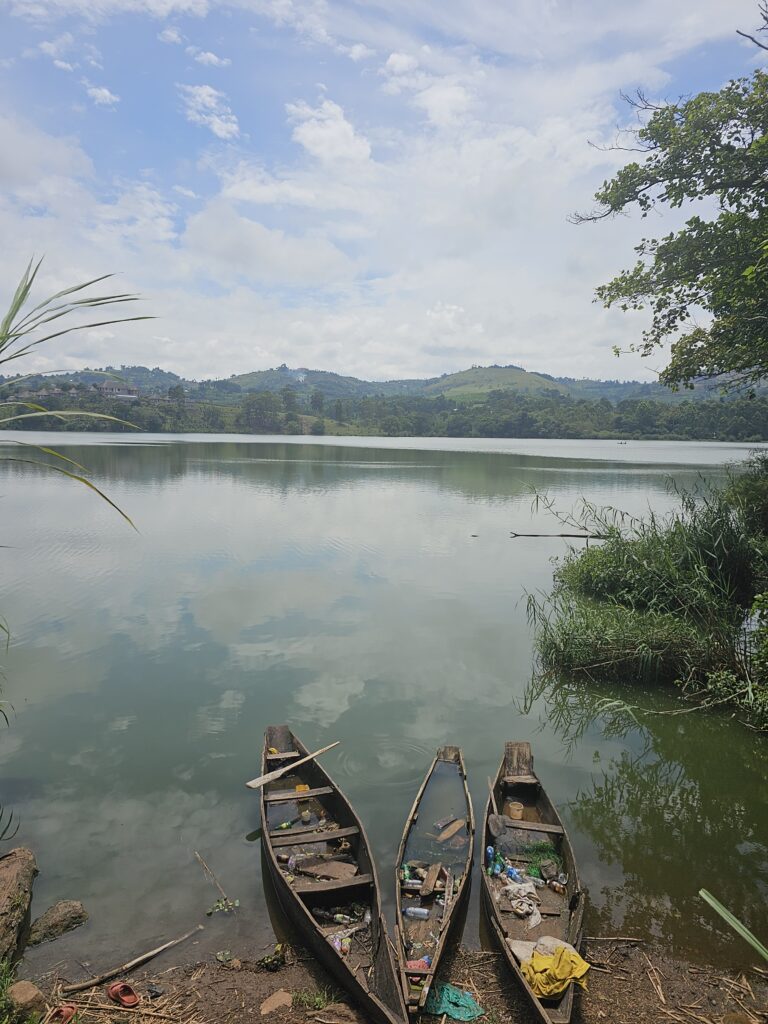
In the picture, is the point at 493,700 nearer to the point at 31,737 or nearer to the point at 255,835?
the point at 255,835

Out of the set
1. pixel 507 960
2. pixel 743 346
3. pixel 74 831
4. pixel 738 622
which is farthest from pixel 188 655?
pixel 743 346

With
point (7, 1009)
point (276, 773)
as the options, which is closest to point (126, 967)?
point (7, 1009)

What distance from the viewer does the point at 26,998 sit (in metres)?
4.36

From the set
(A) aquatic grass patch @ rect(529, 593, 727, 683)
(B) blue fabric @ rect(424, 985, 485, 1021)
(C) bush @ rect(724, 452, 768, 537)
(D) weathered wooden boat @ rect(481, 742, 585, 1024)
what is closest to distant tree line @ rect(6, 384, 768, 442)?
(C) bush @ rect(724, 452, 768, 537)

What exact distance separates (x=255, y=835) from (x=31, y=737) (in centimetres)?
426

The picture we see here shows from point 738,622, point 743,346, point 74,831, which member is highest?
point 743,346

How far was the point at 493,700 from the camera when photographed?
35.0 ft

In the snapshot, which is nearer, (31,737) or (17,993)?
(17,993)

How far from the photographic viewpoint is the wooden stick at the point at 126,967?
15.8 feet

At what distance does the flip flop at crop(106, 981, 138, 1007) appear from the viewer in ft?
15.3

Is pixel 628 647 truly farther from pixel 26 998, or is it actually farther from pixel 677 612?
pixel 26 998

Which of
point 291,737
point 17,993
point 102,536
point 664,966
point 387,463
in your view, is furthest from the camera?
point 387,463

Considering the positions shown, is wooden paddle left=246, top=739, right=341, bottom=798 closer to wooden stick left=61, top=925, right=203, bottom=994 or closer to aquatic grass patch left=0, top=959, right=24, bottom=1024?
wooden stick left=61, top=925, right=203, bottom=994

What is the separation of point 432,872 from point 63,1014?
10.5ft
